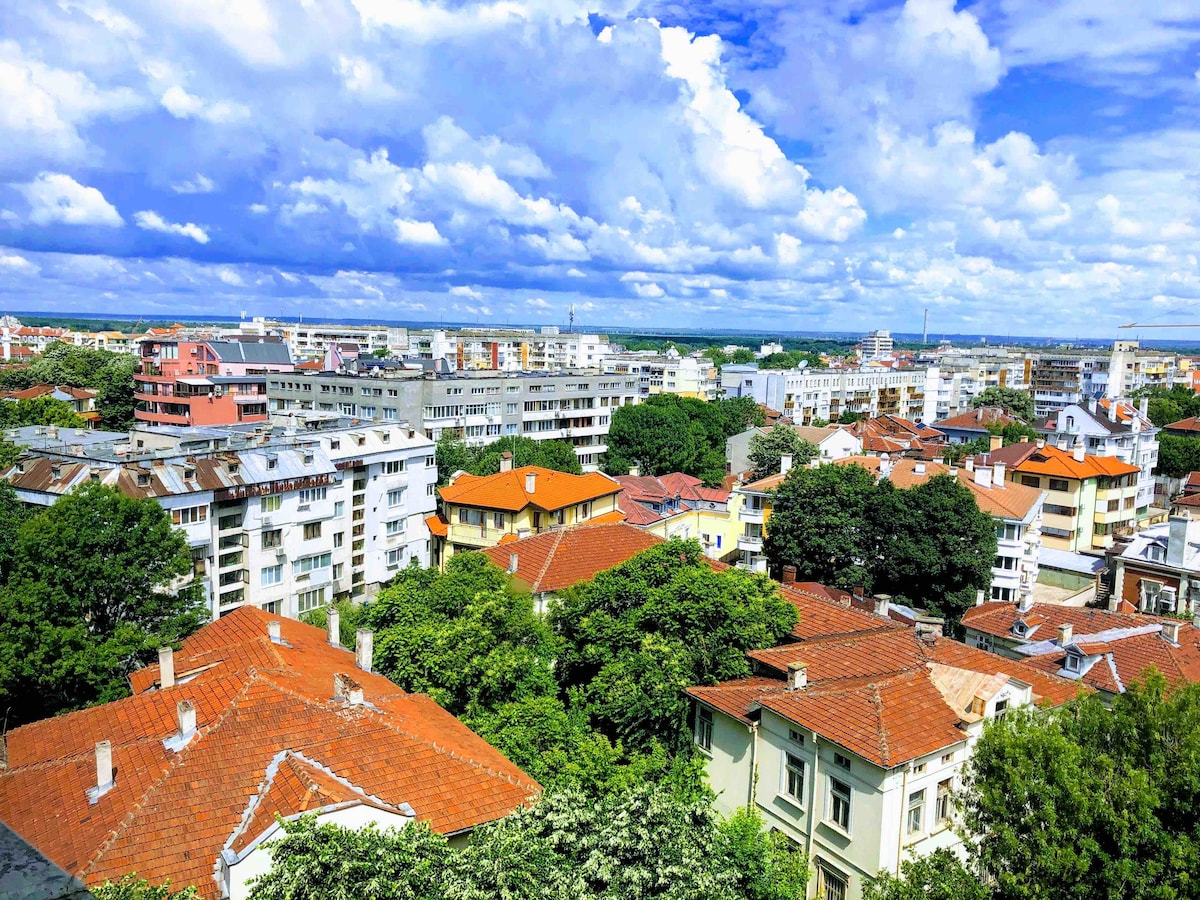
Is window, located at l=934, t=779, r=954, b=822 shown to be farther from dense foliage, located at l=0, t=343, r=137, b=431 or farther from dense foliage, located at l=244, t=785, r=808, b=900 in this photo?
dense foliage, located at l=0, t=343, r=137, b=431

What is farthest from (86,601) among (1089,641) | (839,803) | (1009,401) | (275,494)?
(1009,401)

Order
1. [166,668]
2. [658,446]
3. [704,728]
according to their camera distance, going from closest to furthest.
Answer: [166,668] < [704,728] < [658,446]

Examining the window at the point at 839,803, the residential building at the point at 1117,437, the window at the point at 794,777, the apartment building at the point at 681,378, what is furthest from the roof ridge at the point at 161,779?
the apartment building at the point at 681,378

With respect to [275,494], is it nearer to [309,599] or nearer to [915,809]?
[309,599]

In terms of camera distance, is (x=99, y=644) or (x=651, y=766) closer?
(x=651, y=766)

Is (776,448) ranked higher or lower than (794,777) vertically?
higher

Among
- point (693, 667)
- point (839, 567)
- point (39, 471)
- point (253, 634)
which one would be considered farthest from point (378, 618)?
point (839, 567)

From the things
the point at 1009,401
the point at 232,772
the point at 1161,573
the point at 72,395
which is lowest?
the point at 1161,573

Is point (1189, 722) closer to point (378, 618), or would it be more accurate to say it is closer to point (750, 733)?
point (750, 733)
